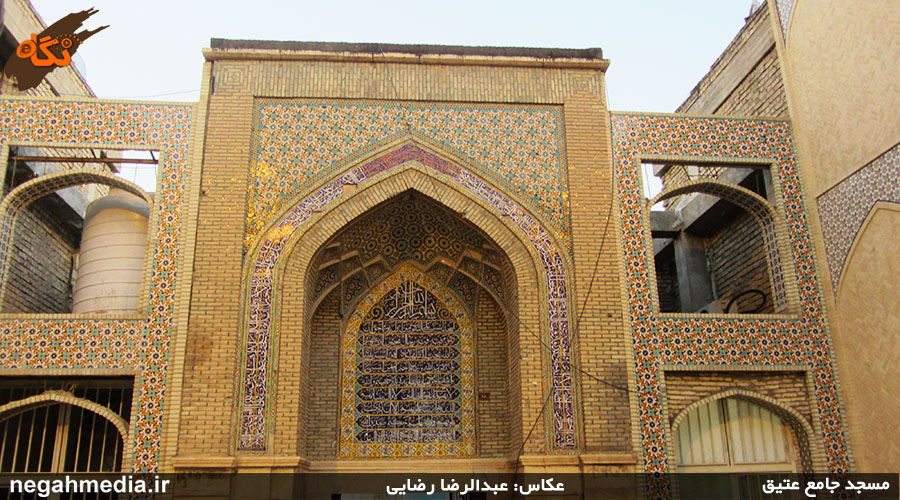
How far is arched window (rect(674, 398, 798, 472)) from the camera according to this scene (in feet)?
26.3

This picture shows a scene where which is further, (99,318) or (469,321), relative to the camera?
(469,321)

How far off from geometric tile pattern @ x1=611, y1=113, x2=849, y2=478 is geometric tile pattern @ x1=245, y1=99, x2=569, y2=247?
0.74 meters

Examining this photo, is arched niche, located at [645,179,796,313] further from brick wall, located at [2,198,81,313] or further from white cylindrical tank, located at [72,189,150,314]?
brick wall, located at [2,198,81,313]

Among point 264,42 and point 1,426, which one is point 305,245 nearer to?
point 264,42

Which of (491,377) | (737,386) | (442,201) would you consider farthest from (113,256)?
(737,386)

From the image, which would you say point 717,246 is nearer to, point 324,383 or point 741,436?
point 741,436

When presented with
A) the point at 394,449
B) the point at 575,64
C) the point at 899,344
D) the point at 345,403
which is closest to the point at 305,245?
the point at 345,403

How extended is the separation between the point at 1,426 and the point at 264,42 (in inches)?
181

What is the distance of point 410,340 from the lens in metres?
8.88

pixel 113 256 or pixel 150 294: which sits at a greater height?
pixel 113 256

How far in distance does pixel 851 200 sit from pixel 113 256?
7287mm

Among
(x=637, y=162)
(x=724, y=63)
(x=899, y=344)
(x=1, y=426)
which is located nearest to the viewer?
(x=899, y=344)

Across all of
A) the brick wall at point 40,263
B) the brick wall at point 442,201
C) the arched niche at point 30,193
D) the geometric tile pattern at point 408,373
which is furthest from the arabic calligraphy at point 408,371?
the brick wall at point 40,263

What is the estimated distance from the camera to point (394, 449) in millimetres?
8492
